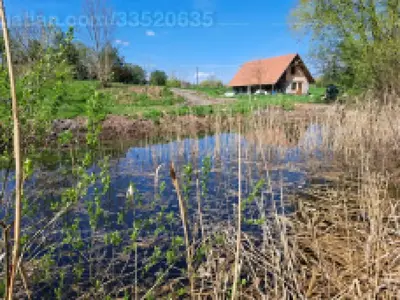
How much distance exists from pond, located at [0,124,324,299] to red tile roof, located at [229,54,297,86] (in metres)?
26.6

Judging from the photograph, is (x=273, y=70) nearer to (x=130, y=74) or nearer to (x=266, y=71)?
(x=266, y=71)

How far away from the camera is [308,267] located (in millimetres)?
2986

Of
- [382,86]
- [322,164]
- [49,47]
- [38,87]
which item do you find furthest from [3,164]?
[382,86]

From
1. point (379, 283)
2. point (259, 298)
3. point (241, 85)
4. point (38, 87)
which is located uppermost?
point (241, 85)

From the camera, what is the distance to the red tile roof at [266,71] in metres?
34.7

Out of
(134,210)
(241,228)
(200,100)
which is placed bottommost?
(241,228)

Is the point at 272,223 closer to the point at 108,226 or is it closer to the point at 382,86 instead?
the point at 108,226

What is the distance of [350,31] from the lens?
15.0 meters

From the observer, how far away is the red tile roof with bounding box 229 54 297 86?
34741 mm

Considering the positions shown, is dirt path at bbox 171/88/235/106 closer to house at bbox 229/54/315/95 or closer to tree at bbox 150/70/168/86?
house at bbox 229/54/315/95

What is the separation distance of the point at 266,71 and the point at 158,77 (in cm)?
1363

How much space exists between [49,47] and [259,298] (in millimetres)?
2623

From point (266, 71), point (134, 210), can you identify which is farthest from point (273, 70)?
point (134, 210)

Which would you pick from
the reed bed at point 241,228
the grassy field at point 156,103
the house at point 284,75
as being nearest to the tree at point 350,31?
the grassy field at point 156,103
